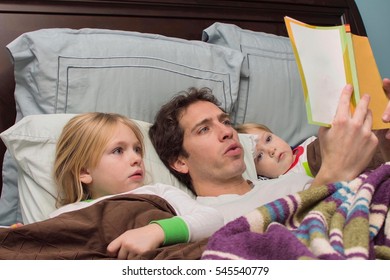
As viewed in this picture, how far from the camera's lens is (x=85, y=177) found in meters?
1.43

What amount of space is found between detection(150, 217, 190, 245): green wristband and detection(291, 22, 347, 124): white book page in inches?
13.4

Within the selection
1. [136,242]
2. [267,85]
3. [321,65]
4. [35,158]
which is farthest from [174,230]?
[267,85]

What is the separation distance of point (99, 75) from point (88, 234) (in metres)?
0.65

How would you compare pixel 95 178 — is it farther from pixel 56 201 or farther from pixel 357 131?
pixel 357 131

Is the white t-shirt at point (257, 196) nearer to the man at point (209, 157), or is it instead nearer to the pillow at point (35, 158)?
the man at point (209, 157)

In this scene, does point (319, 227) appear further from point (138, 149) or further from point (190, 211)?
point (138, 149)

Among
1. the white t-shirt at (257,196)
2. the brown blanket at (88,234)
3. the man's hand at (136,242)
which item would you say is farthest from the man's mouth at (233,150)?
the man's hand at (136,242)

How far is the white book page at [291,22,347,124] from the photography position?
106 cm

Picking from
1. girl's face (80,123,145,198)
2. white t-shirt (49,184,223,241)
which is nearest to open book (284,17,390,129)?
white t-shirt (49,184,223,241)

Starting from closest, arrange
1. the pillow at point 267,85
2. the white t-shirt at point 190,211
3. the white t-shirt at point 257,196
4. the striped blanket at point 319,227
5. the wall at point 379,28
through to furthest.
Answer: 1. the striped blanket at point 319,227
2. the white t-shirt at point 190,211
3. the white t-shirt at point 257,196
4. the pillow at point 267,85
5. the wall at point 379,28

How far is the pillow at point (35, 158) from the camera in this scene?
1422mm

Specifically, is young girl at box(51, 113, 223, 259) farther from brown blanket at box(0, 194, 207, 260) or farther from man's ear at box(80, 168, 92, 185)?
brown blanket at box(0, 194, 207, 260)

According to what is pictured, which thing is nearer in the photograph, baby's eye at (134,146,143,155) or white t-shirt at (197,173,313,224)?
white t-shirt at (197,173,313,224)

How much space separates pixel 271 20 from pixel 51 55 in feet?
2.96
